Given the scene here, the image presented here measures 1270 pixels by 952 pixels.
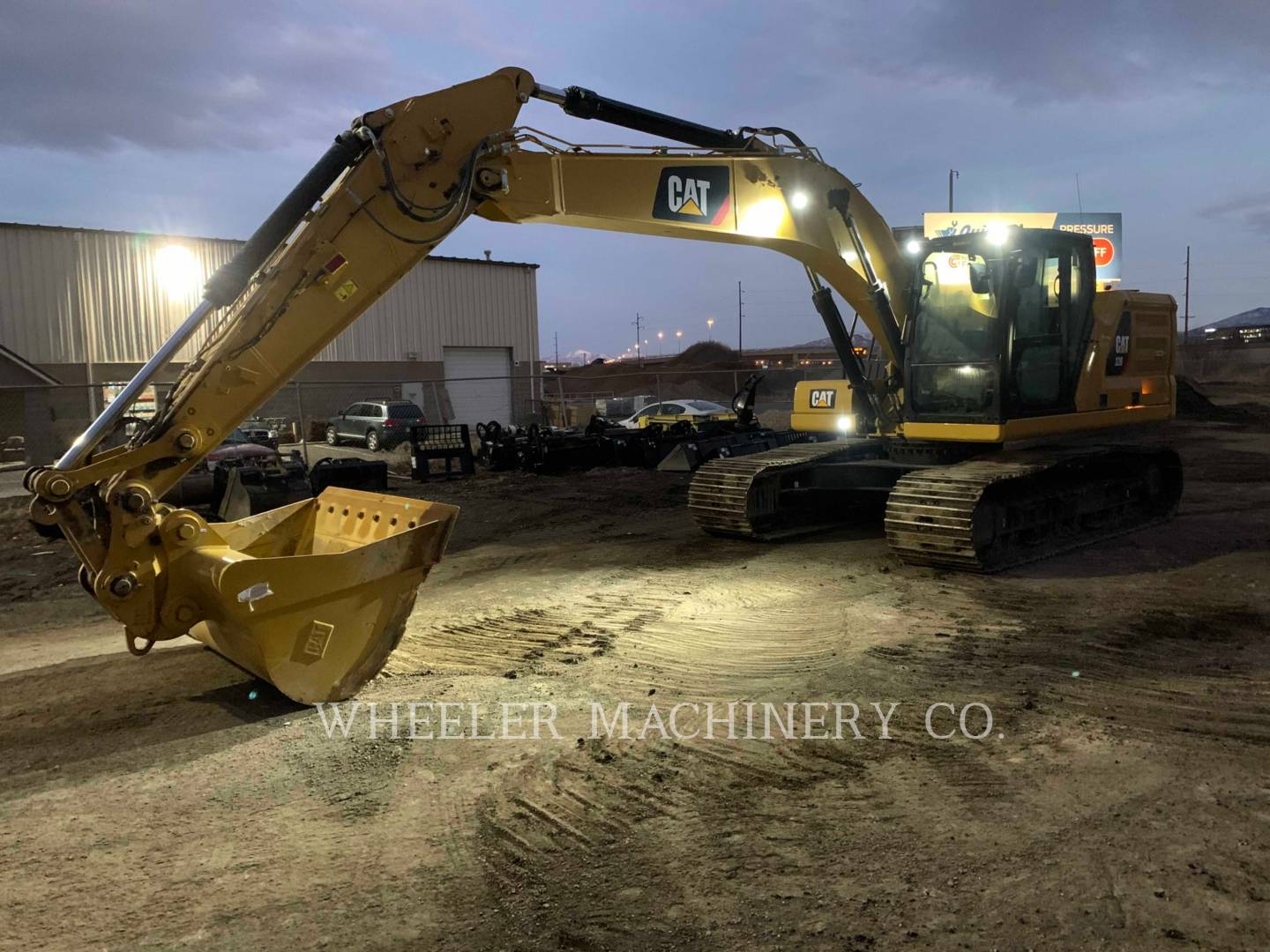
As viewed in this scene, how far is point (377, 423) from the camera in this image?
72.6 feet

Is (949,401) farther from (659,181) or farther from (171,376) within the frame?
(171,376)

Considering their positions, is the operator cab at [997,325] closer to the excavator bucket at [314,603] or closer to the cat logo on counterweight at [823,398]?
the cat logo on counterweight at [823,398]

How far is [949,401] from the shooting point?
8195mm

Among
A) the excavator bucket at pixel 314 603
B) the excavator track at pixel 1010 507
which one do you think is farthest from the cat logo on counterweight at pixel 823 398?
the excavator bucket at pixel 314 603

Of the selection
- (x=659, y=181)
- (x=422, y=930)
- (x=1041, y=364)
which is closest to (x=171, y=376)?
(x=659, y=181)

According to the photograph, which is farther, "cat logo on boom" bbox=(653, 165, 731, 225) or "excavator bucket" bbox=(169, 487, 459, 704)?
"cat logo on boom" bbox=(653, 165, 731, 225)

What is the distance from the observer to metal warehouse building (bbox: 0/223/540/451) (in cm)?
2581

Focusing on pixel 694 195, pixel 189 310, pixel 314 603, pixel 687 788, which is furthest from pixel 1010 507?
pixel 189 310

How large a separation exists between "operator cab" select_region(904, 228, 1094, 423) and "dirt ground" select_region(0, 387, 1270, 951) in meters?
1.93

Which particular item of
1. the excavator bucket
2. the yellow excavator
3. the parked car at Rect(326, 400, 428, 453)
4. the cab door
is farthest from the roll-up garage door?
the excavator bucket

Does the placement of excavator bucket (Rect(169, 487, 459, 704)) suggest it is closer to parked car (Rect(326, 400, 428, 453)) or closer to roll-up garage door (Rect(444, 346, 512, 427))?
parked car (Rect(326, 400, 428, 453))

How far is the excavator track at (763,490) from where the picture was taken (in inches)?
351

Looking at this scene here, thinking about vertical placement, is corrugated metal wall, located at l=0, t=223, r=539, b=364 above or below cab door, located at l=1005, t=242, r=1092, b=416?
above

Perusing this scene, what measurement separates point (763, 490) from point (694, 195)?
3.06m
